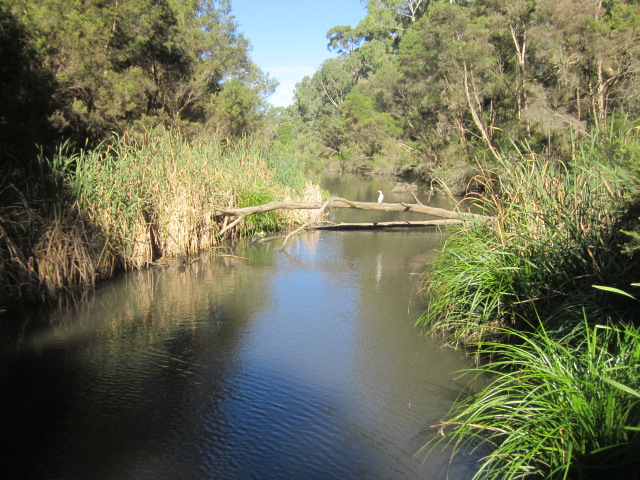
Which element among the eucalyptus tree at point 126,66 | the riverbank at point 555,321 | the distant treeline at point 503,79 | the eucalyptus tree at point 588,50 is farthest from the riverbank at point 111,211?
the eucalyptus tree at point 588,50

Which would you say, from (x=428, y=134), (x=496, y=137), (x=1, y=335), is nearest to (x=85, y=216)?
(x=1, y=335)

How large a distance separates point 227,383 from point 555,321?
307 centimetres

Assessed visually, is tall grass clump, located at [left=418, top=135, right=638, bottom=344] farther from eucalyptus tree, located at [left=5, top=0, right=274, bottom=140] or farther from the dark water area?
eucalyptus tree, located at [left=5, top=0, right=274, bottom=140]

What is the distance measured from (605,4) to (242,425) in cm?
2101

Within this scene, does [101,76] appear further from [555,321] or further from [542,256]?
[555,321]

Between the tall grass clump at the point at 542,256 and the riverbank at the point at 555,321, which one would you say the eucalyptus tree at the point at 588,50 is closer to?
the tall grass clump at the point at 542,256

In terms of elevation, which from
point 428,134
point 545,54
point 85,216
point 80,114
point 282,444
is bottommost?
point 282,444

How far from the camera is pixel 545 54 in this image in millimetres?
19859

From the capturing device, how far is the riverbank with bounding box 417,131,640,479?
2.80m

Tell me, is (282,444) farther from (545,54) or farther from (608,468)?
(545,54)

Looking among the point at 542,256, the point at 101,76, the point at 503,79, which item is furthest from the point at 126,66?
the point at 542,256

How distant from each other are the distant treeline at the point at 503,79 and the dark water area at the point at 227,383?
18.8 ft

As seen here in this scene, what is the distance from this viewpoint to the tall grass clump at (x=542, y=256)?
4.36 meters

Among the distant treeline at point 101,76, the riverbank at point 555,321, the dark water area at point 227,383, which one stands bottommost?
the dark water area at point 227,383
